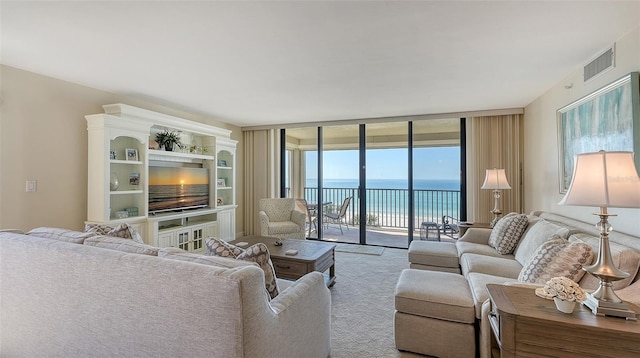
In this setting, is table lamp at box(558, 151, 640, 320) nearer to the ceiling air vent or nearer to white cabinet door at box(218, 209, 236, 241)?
the ceiling air vent

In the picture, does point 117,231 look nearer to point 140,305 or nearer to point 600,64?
point 140,305

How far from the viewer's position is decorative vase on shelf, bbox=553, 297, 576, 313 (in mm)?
1270

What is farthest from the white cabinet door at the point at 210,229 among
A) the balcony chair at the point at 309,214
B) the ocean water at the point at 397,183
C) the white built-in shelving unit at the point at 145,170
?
the ocean water at the point at 397,183

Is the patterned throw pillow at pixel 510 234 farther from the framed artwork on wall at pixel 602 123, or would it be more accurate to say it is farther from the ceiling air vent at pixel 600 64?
the ceiling air vent at pixel 600 64

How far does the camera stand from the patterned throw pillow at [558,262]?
169 cm

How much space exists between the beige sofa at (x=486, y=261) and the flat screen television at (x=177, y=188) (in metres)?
3.37

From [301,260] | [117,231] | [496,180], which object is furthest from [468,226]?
[117,231]

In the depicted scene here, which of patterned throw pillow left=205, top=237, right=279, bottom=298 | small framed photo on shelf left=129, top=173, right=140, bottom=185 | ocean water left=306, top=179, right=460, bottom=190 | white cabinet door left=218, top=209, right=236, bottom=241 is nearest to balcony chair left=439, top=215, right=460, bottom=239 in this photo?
ocean water left=306, top=179, right=460, bottom=190

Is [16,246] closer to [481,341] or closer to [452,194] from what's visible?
[481,341]

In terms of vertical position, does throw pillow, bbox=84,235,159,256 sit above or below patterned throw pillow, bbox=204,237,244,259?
above

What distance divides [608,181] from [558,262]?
0.76 metres

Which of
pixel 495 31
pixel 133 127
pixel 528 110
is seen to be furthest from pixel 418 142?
pixel 133 127

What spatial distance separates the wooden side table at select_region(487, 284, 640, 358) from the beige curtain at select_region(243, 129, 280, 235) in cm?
486

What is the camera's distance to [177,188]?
4281mm
